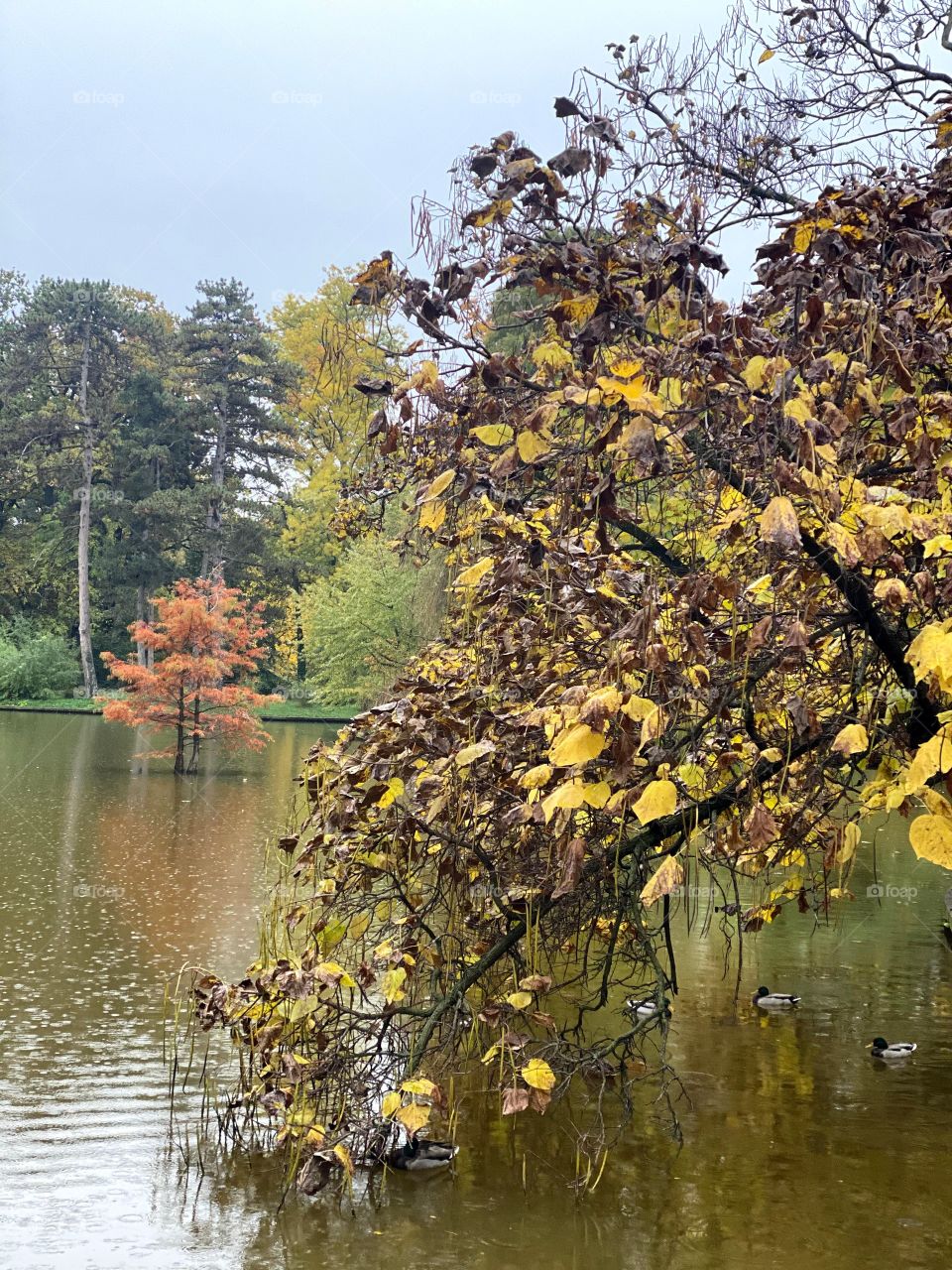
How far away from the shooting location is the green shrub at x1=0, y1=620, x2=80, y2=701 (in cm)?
3225

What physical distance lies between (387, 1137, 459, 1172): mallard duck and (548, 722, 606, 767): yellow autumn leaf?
1942mm

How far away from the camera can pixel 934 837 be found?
10.3 feet

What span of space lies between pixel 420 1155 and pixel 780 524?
2.82 metres

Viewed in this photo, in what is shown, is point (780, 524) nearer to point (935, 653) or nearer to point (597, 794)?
point (935, 653)

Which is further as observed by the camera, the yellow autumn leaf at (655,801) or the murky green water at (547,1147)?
the murky green water at (547,1147)

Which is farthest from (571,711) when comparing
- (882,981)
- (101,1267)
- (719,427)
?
(882,981)

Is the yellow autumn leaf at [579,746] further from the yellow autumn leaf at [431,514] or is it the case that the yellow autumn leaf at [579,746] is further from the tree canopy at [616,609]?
the yellow autumn leaf at [431,514]

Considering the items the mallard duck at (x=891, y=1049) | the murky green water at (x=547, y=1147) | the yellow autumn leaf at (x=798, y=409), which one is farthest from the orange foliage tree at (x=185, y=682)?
the yellow autumn leaf at (x=798, y=409)

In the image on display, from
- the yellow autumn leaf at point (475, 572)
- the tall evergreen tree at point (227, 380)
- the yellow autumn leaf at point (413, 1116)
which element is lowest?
the yellow autumn leaf at point (413, 1116)

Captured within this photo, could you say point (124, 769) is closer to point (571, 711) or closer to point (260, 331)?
point (571, 711)

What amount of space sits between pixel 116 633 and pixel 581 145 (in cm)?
3473

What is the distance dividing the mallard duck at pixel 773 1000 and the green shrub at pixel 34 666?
28.6 metres

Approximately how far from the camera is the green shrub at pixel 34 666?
3225cm

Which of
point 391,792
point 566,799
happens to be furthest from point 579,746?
point 391,792
